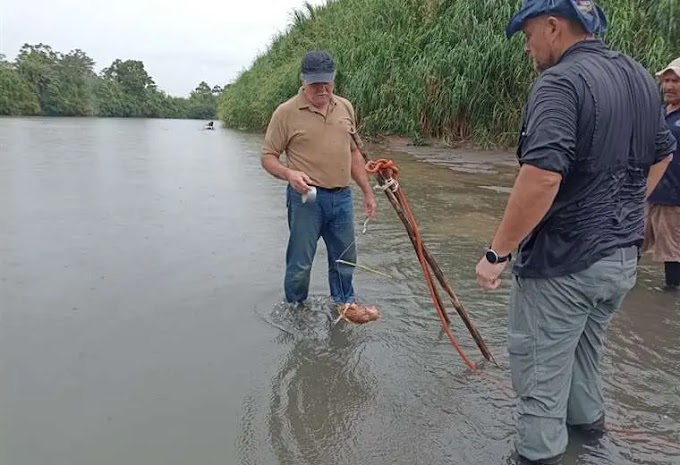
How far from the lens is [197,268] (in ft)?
19.2

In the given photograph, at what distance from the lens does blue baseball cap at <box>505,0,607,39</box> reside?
235cm

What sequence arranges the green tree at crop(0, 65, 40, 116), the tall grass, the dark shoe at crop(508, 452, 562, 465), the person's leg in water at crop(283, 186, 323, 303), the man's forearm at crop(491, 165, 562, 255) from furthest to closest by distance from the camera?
1. the green tree at crop(0, 65, 40, 116)
2. the tall grass
3. the person's leg in water at crop(283, 186, 323, 303)
4. the dark shoe at crop(508, 452, 562, 465)
5. the man's forearm at crop(491, 165, 562, 255)

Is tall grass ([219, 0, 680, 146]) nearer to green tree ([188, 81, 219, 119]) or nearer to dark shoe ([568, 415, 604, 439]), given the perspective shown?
dark shoe ([568, 415, 604, 439])

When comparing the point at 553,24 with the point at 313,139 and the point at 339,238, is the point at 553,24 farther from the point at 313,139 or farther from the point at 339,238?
the point at 339,238

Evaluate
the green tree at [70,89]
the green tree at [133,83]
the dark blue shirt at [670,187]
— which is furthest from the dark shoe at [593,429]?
the green tree at [133,83]

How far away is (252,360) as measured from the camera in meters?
3.95

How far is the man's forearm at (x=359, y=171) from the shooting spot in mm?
4586

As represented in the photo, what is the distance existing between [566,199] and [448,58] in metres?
13.2

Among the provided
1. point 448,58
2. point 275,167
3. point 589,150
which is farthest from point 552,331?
point 448,58

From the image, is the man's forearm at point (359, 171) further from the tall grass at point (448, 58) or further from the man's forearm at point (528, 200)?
the tall grass at point (448, 58)

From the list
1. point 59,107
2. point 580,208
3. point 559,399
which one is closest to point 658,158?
point 580,208

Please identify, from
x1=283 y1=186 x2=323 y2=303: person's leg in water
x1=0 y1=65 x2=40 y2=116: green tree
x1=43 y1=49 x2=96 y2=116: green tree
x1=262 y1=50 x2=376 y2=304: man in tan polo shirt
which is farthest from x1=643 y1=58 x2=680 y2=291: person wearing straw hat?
x1=43 y1=49 x2=96 y2=116: green tree

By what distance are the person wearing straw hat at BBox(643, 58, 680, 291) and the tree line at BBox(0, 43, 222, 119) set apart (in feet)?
213

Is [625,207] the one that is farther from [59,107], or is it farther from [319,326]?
[59,107]
